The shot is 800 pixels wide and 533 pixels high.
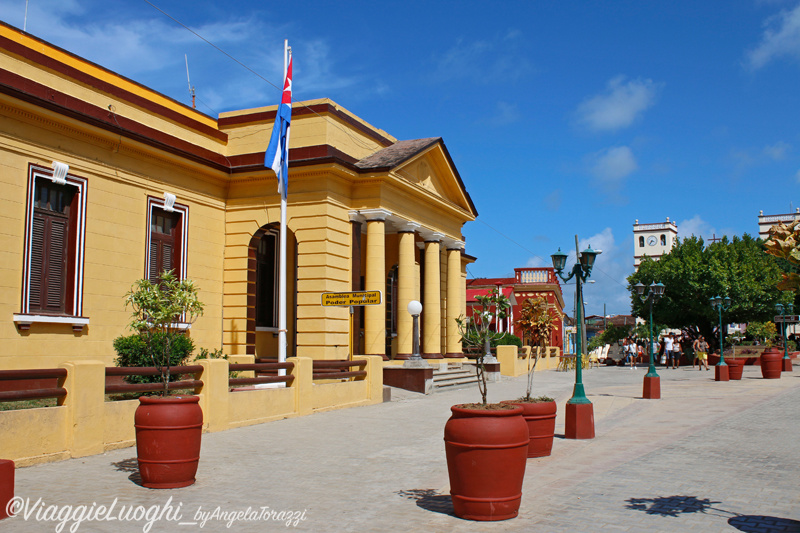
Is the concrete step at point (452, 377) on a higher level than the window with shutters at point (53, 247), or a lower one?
lower

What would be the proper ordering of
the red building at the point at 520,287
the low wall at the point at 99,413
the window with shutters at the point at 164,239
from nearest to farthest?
the low wall at the point at 99,413
the window with shutters at the point at 164,239
the red building at the point at 520,287

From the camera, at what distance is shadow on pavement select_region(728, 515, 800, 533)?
6012 mm

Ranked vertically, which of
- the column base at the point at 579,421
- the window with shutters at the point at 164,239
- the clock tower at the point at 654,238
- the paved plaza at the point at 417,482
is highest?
the clock tower at the point at 654,238

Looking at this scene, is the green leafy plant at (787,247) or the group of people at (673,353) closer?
the green leafy plant at (787,247)

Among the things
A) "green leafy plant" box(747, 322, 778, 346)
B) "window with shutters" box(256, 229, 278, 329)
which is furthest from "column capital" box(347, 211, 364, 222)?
"green leafy plant" box(747, 322, 778, 346)

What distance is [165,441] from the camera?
7.69 metres

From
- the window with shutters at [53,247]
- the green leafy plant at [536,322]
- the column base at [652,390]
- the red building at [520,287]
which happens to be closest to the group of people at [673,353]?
the red building at [520,287]

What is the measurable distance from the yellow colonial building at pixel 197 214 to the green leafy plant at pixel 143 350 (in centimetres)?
86

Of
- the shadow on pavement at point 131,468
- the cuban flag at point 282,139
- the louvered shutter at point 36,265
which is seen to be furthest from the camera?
the cuban flag at point 282,139

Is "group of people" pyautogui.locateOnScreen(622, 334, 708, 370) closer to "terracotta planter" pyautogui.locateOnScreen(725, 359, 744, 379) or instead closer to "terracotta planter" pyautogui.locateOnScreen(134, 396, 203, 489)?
"terracotta planter" pyautogui.locateOnScreen(725, 359, 744, 379)

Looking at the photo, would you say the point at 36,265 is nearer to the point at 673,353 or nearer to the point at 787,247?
the point at 787,247

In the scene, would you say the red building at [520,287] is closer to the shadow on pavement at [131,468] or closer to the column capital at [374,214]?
the column capital at [374,214]

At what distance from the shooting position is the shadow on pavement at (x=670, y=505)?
264 inches

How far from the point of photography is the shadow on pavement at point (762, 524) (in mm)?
6012
